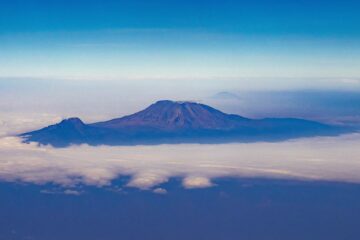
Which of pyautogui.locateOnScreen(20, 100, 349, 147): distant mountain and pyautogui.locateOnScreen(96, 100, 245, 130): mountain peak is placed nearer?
pyautogui.locateOnScreen(20, 100, 349, 147): distant mountain

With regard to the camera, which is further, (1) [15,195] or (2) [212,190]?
(2) [212,190]

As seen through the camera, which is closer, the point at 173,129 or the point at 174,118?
the point at 173,129

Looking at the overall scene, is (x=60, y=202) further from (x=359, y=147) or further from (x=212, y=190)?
(x=359, y=147)

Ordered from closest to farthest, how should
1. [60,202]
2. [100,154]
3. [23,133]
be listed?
[60,202] < [100,154] < [23,133]

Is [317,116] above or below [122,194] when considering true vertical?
above

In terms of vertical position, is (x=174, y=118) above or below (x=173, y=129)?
above

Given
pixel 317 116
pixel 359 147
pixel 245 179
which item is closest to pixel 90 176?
pixel 245 179

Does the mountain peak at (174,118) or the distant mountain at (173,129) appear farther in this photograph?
the mountain peak at (174,118)

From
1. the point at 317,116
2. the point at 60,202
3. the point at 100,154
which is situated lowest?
the point at 60,202
